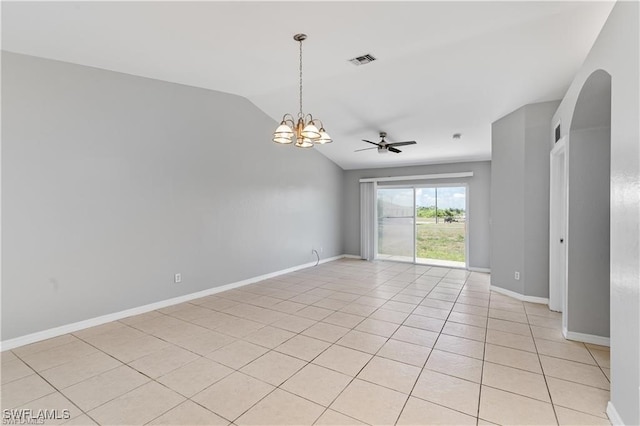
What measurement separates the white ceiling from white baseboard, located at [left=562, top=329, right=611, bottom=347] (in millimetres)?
2952

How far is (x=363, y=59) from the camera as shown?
361 cm

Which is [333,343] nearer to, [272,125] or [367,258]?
[272,125]

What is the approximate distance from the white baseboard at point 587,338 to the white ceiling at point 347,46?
2952 mm

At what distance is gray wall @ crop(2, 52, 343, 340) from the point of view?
307 cm

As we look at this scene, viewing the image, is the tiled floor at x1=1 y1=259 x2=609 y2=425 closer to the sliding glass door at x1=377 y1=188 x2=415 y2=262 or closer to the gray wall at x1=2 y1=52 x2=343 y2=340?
the gray wall at x1=2 y1=52 x2=343 y2=340

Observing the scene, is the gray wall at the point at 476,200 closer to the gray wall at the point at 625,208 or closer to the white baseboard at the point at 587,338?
the white baseboard at the point at 587,338

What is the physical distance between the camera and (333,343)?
3119 mm

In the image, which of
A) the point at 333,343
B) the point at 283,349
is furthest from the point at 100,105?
the point at 333,343

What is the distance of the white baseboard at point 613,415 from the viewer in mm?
1837

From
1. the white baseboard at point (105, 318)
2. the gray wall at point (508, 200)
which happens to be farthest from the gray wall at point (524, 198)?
the white baseboard at point (105, 318)

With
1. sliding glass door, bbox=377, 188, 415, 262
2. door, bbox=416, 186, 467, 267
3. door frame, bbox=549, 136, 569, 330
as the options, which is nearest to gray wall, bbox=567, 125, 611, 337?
door frame, bbox=549, 136, 569, 330

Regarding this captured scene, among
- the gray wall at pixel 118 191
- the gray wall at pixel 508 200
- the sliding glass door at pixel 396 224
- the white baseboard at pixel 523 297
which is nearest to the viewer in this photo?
Answer: the gray wall at pixel 118 191

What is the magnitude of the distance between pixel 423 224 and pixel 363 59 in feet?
16.7

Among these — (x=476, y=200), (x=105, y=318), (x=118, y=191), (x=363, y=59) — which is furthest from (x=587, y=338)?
(x=118, y=191)
